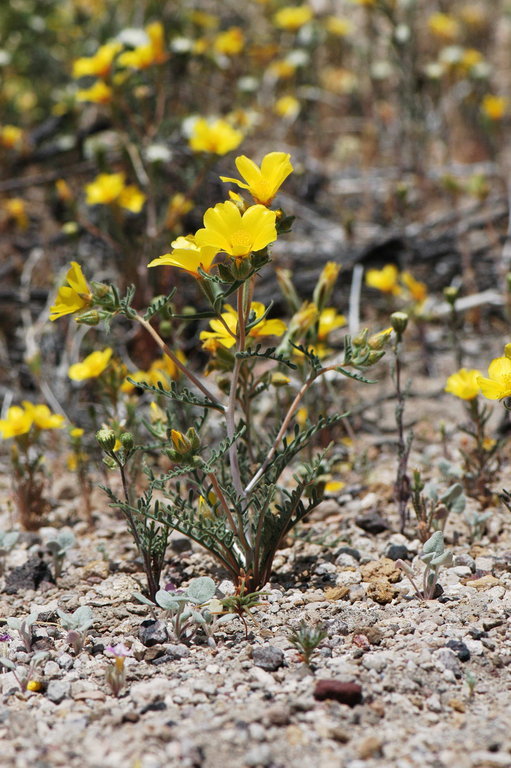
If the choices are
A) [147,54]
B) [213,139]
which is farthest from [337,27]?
[213,139]

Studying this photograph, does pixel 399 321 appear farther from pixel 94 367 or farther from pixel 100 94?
pixel 100 94

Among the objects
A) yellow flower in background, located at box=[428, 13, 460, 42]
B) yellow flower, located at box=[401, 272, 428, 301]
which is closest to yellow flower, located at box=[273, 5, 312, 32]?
yellow flower in background, located at box=[428, 13, 460, 42]

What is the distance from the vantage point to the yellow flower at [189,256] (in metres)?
1.96

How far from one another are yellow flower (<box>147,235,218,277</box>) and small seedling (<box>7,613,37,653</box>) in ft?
3.20

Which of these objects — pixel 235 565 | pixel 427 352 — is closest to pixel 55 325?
pixel 427 352

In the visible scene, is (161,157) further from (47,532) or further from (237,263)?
(237,263)

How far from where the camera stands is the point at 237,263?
6.27 ft

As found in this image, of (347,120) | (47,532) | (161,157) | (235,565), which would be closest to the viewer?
(235,565)

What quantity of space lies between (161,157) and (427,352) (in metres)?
1.70

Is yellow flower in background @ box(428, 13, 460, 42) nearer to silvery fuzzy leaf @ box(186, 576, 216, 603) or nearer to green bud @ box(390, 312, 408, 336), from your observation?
green bud @ box(390, 312, 408, 336)

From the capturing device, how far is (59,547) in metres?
2.51

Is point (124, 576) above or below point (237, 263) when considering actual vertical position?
below

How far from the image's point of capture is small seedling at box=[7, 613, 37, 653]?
2.05 metres

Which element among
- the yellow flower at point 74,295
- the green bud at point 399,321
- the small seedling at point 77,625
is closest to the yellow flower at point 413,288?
the green bud at point 399,321
